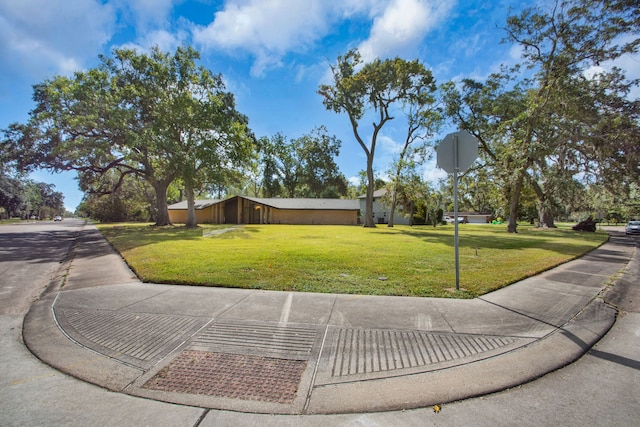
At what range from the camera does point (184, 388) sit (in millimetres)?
2424

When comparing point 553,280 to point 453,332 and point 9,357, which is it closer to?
point 453,332

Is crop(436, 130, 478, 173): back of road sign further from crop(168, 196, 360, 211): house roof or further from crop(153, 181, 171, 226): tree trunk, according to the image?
crop(168, 196, 360, 211): house roof

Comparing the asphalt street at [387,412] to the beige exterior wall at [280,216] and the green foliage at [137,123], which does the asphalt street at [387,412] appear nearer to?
the green foliage at [137,123]

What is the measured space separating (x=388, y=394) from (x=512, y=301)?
A: 356cm

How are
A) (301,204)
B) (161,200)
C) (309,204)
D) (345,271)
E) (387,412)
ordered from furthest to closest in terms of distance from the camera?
(309,204)
(301,204)
(161,200)
(345,271)
(387,412)

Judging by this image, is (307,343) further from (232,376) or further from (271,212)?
(271,212)

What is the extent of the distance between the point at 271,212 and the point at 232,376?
36.6 m

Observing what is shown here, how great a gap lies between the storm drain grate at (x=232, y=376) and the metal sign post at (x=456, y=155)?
13.3 feet

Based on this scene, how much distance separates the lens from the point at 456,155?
5566 millimetres

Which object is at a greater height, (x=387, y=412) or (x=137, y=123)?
(x=137, y=123)

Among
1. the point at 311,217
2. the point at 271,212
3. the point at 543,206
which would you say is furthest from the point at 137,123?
the point at 543,206

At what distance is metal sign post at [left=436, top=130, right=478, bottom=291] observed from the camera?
5.42 metres

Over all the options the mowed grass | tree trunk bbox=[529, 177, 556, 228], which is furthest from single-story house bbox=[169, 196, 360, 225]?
the mowed grass

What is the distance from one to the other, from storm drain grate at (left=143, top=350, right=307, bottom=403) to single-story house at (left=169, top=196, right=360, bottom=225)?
34.8m
